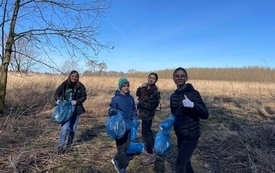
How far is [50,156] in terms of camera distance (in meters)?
4.71

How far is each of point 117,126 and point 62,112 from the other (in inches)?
55.1

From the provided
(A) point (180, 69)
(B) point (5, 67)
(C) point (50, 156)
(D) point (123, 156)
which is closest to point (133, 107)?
(D) point (123, 156)

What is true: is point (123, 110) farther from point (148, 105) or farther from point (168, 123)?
point (148, 105)


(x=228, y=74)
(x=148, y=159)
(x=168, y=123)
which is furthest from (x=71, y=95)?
(x=228, y=74)

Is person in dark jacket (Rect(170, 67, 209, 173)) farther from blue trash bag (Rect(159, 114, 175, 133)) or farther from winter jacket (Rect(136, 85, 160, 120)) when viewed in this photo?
winter jacket (Rect(136, 85, 160, 120))

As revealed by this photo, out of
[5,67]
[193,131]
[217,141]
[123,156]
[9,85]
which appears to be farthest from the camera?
[9,85]

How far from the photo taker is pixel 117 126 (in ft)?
14.0

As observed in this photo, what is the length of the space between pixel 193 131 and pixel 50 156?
2.41 m

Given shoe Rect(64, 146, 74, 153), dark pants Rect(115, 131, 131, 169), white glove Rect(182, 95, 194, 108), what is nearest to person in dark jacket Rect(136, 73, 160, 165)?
dark pants Rect(115, 131, 131, 169)

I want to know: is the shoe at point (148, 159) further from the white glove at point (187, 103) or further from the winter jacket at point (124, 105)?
the white glove at point (187, 103)

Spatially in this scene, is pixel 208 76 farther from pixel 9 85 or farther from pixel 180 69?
pixel 180 69

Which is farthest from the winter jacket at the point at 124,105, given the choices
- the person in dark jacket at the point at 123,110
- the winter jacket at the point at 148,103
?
the winter jacket at the point at 148,103

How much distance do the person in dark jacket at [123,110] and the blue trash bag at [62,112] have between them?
3.96 feet

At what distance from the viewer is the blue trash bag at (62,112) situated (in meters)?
5.18
